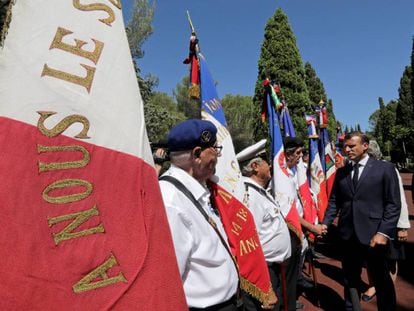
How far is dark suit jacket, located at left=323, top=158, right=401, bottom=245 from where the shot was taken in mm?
3586

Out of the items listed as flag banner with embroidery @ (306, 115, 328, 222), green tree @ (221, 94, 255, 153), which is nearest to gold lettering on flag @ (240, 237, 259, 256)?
flag banner with embroidery @ (306, 115, 328, 222)

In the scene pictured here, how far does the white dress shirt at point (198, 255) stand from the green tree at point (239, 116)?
25981mm

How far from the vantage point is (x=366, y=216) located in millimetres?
3686

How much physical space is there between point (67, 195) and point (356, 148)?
341 centimetres

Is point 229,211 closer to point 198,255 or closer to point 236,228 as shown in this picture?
point 236,228

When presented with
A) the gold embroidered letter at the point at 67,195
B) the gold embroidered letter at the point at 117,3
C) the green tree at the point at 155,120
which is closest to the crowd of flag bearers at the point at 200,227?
the gold embroidered letter at the point at 67,195

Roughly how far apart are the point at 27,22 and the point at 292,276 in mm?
3550

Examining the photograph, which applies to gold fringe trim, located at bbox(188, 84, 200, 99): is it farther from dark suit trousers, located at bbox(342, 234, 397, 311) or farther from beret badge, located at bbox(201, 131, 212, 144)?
dark suit trousers, located at bbox(342, 234, 397, 311)

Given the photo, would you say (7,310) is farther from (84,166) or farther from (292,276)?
(292,276)

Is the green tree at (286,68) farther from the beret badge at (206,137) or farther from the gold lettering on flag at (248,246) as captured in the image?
the beret badge at (206,137)

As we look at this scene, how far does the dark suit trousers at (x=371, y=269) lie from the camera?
142 inches

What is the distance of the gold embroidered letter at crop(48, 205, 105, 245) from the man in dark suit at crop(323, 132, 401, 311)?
3188mm

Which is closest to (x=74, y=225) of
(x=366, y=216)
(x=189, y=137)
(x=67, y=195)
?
(x=67, y=195)

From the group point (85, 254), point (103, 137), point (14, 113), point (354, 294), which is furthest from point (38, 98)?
point (354, 294)
